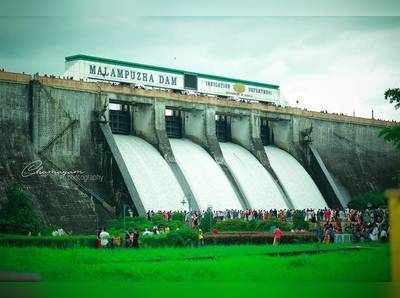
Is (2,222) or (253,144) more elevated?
(253,144)

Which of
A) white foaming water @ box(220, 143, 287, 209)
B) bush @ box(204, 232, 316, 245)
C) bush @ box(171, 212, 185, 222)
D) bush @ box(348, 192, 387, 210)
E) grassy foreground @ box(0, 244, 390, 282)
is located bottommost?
grassy foreground @ box(0, 244, 390, 282)

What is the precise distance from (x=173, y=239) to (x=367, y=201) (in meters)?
23.9

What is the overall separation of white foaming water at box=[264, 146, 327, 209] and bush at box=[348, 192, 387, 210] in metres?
2.08

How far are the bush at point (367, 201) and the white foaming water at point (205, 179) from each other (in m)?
9.29

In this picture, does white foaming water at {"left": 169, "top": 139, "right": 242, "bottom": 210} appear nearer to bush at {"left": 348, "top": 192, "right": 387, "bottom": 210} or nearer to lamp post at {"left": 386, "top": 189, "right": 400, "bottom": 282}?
bush at {"left": 348, "top": 192, "right": 387, "bottom": 210}

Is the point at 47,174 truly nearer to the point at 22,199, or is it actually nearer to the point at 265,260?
the point at 22,199

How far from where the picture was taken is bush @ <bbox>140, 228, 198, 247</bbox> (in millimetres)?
25448

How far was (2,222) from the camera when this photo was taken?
27609 mm

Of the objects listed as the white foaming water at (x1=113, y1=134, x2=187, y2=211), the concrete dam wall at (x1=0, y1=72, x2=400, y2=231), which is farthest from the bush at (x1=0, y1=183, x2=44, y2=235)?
the white foaming water at (x1=113, y1=134, x2=187, y2=211)

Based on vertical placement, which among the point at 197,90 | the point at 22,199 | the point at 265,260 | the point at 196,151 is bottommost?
the point at 265,260

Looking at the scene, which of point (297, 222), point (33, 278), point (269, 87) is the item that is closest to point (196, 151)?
point (297, 222)

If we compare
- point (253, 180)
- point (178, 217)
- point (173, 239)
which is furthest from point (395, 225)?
point (253, 180)

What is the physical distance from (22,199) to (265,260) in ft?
49.5

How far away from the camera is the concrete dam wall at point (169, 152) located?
112 ft
